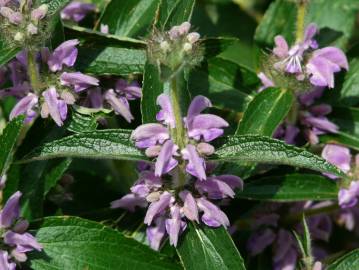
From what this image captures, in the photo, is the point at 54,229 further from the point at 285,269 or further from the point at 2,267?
the point at 285,269

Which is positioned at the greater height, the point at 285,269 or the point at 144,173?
the point at 144,173

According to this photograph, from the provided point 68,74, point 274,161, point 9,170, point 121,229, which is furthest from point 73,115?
point 274,161

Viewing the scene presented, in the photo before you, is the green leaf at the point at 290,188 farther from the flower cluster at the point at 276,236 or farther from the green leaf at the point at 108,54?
the green leaf at the point at 108,54

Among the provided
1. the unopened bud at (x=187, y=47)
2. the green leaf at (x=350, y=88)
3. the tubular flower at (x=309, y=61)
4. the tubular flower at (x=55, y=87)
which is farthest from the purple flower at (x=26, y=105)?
the green leaf at (x=350, y=88)

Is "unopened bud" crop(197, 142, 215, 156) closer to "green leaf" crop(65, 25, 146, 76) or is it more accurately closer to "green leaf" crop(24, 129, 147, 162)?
"green leaf" crop(24, 129, 147, 162)

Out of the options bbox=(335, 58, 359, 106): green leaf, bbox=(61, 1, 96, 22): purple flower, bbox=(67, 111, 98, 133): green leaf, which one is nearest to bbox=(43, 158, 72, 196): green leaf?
bbox=(67, 111, 98, 133): green leaf

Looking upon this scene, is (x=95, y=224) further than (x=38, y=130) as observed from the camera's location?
No
